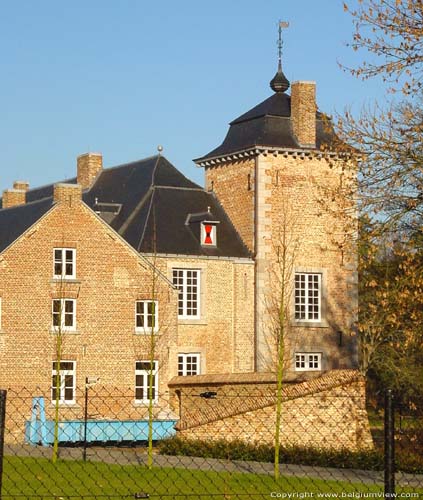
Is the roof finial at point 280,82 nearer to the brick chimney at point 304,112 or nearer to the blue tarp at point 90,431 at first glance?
the brick chimney at point 304,112

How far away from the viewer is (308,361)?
40219mm

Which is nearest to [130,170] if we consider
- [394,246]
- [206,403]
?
[206,403]

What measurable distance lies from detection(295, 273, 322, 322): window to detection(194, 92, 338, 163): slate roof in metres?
4.95

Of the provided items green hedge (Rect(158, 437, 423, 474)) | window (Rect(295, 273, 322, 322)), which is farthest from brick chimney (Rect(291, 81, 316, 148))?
green hedge (Rect(158, 437, 423, 474))

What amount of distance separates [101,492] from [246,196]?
25469mm

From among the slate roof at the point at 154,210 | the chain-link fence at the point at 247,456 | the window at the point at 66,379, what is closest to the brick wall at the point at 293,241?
the slate roof at the point at 154,210

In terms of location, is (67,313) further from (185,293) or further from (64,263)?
(185,293)

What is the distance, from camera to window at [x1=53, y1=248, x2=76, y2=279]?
1369 inches

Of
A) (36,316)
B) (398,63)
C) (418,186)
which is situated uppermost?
(398,63)

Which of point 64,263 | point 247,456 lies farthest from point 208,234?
point 247,456

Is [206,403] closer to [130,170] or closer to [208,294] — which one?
[208,294]

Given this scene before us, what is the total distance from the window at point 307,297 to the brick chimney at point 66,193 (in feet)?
31.6

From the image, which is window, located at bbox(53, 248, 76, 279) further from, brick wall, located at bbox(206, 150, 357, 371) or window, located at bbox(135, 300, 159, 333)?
brick wall, located at bbox(206, 150, 357, 371)

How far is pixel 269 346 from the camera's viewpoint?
39500mm
